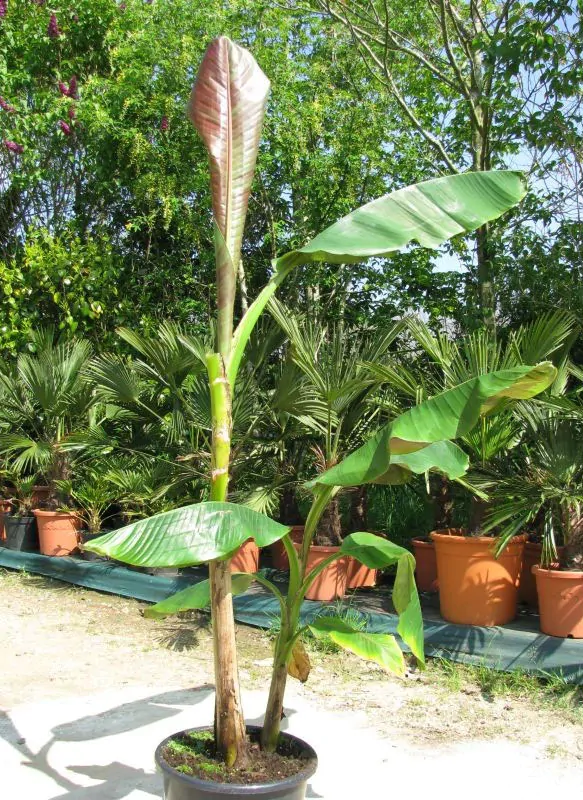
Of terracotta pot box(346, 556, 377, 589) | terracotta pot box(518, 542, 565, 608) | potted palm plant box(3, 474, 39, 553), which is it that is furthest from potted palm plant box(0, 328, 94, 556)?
terracotta pot box(518, 542, 565, 608)

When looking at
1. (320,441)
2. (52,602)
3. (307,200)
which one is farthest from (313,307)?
(52,602)

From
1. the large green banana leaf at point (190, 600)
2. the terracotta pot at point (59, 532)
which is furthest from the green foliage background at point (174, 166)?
the large green banana leaf at point (190, 600)

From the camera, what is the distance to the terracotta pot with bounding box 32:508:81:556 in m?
7.70

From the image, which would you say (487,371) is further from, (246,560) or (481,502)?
(246,560)

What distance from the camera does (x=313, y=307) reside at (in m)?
8.02

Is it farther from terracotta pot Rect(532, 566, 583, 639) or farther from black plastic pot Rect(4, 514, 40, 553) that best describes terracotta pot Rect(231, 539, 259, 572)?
black plastic pot Rect(4, 514, 40, 553)

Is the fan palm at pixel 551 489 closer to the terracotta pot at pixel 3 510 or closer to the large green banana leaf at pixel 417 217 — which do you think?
the large green banana leaf at pixel 417 217

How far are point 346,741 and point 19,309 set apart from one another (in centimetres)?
686

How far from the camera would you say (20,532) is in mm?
8141

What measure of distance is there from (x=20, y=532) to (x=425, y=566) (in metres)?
4.32

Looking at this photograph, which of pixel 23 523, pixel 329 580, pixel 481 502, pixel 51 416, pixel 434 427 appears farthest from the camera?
pixel 23 523

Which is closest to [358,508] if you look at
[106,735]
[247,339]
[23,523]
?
[106,735]

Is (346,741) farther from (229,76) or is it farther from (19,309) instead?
(19,309)

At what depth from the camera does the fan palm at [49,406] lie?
24.2 feet
